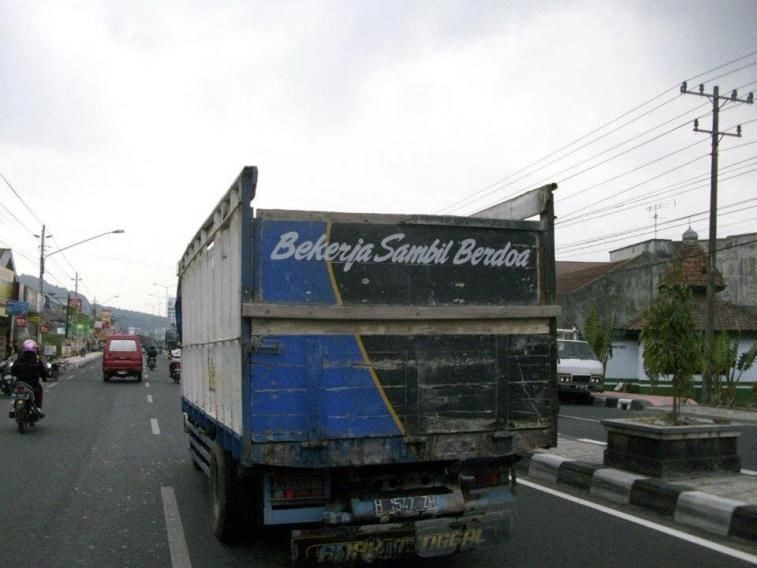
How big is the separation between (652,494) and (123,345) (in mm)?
27106

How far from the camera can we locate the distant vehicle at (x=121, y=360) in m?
30.8

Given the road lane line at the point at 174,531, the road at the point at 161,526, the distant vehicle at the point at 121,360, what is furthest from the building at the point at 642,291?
the road lane line at the point at 174,531

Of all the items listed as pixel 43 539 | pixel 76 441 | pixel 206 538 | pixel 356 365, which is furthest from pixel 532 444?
pixel 76 441

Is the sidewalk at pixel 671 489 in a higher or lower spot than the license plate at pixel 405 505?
lower

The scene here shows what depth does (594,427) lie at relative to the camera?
49.9 feet

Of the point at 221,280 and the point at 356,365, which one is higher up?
the point at 221,280

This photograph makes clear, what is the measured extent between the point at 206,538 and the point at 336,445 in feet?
7.05

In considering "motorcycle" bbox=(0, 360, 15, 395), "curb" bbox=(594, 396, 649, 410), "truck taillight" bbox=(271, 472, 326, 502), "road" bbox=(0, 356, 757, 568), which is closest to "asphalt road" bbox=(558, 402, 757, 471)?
"curb" bbox=(594, 396, 649, 410)

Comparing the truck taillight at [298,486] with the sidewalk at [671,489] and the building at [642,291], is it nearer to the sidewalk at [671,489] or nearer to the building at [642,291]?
the sidewalk at [671,489]

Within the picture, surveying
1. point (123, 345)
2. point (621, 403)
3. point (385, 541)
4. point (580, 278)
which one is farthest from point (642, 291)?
point (385, 541)

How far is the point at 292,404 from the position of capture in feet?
16.4

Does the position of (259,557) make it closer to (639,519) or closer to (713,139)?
(639,519)

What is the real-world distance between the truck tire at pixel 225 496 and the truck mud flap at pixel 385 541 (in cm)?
108

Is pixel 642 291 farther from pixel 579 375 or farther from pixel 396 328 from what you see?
pixel 396 328
